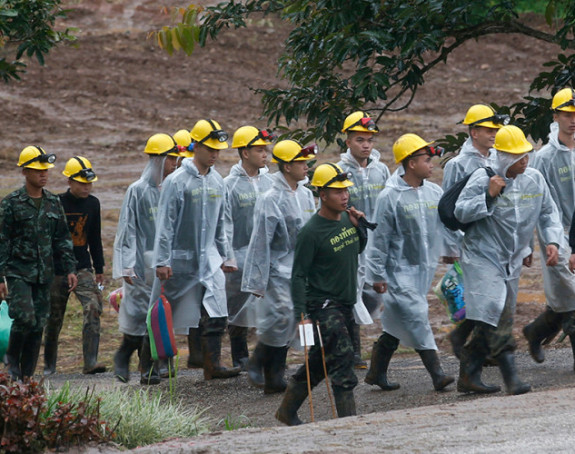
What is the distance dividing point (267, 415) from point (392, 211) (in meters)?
1.89

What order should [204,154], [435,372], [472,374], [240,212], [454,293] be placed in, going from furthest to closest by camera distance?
[240,212] → [454,293] → [204,154] → [435,372] → [472,374]

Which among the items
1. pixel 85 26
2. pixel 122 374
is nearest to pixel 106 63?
→ pixel 85 26

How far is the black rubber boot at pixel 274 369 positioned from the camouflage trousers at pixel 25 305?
193cm

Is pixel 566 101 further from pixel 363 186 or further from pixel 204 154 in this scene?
pixel 204 154

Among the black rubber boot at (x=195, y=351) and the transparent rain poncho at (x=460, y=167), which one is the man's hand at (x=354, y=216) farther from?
the black rubber boot at (x=195, y=351)

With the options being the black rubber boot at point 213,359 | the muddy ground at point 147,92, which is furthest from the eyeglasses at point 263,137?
the muddy ground at point 147,92

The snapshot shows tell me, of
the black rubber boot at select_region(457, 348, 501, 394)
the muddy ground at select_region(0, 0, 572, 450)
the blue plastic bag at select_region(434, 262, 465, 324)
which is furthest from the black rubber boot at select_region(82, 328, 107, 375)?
the muddy ground at select_region(0, 0, 572, 450)

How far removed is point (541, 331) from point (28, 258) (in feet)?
14.2

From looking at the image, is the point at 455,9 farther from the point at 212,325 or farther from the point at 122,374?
the point at 122,374

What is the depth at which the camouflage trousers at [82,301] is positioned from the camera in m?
11.4

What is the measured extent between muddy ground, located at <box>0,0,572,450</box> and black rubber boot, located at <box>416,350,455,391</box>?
6.68 meters

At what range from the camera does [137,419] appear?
293 inches

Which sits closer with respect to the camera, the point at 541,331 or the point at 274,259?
the point at 274,259

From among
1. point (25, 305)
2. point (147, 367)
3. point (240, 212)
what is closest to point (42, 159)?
point (25, 305)
